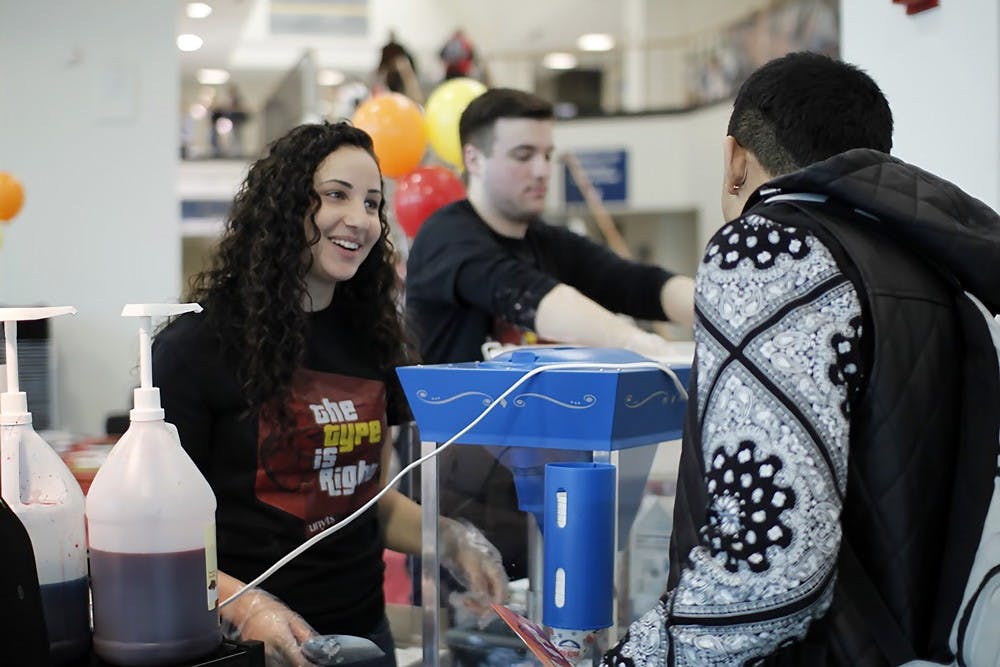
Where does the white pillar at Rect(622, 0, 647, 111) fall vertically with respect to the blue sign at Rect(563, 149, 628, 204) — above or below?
above

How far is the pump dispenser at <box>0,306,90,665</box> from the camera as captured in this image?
0.94 metres

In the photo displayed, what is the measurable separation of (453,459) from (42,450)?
0.51 metres

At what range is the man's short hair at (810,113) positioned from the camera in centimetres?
111

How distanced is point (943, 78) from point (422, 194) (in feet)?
6.52

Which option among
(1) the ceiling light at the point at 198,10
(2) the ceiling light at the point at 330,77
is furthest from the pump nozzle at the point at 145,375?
(2) the ceiling light at the point at 330,77

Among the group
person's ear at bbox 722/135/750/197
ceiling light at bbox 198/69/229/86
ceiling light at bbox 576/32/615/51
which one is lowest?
person's ear at bbox 722/135/750/197

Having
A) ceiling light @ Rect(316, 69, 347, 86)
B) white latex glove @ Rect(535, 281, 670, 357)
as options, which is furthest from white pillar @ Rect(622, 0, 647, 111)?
white latex glove @ Rect(535, 281, 670, 357)

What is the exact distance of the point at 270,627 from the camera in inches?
51.3

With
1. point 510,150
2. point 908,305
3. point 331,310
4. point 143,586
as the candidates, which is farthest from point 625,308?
point 143,586

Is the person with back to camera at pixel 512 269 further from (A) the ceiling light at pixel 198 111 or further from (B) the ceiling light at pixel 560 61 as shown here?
(A) the ceiling light at pixel 198 111

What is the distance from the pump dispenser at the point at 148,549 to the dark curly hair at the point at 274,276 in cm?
60

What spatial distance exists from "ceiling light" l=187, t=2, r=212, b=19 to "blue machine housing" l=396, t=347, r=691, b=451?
23.4 feet

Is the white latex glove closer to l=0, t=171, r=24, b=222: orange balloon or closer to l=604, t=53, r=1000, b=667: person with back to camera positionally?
l=604, t=53, r=1000, b=667: person with back to camera

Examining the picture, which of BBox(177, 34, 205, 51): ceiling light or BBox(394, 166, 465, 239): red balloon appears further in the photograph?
BBox(177, 34, 205, 51): ceiling light
